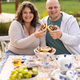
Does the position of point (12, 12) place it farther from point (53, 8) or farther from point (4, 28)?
point (53, 8)

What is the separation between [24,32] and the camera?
2.32 meters

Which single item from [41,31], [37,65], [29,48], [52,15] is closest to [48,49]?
[37,65]

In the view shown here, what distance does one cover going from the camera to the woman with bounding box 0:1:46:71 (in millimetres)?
2182

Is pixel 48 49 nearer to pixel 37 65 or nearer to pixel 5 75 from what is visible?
pixel 37 65

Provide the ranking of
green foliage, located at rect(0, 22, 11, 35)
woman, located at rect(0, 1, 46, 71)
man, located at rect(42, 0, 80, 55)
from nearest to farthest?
woman, located at rect(0, 1, 46, 71) → man, located at rect(42, 0, 80, 55) → green foliage, located at rect(0, 22, 11, 35)

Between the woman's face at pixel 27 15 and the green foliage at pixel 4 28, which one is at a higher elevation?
the woman's face at pixel 27 15

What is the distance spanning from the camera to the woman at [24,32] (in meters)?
2.18

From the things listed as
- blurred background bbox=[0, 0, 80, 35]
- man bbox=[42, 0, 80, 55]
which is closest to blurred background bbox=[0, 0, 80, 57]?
blurred background bbox=[0, 0, 80, 35]

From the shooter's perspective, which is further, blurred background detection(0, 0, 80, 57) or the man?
blurred background detection(0, 0, 80, 57)

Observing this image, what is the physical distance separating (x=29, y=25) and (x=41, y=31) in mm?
476

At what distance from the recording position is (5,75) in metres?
1.43

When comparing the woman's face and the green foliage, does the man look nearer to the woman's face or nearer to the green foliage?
the woman's face

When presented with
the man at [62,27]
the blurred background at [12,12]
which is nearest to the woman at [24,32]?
the man at [62,27]

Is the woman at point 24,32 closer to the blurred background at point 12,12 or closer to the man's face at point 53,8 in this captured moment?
the man's face at point 53,8
